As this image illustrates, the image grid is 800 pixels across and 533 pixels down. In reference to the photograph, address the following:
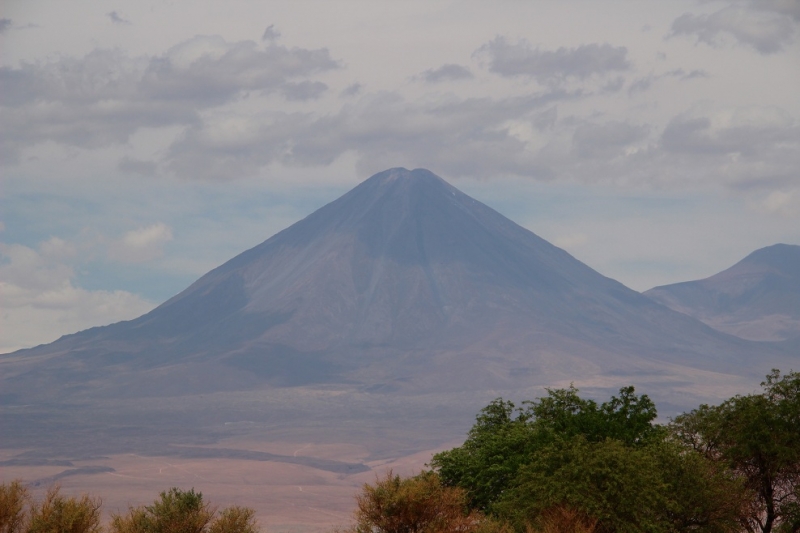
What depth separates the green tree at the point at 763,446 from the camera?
173ft

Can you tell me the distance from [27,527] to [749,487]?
33922 mm

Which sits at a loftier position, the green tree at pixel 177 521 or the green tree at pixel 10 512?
the green tree at pixel 10 512

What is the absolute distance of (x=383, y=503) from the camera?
45.2 m

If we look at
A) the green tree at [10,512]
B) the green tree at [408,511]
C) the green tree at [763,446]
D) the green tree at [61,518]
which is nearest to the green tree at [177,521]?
the green tree at [61,518]

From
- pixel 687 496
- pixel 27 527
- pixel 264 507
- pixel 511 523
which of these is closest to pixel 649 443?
pixel 687 496

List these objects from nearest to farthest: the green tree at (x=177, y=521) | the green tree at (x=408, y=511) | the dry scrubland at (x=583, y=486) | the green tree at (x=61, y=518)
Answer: the green tree at (x=61, y=518)
the green tree at (x=177, y=521)
the dry scrubland at (x=583, y=486)
the green tree at (x=408, y=511)

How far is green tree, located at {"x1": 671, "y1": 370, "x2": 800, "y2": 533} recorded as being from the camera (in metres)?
52.8

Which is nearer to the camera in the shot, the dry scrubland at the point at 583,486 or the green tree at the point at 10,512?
the green tree at the point at 10,512

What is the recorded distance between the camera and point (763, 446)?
53406mm

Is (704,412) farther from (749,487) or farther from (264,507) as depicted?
(264,507)

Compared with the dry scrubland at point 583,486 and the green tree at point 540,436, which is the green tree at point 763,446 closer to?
the dry scrubland at point 583,486

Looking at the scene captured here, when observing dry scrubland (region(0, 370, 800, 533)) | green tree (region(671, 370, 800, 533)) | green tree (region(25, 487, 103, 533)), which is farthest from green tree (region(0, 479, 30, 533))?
green tree (region(671, 370, 800, 533))

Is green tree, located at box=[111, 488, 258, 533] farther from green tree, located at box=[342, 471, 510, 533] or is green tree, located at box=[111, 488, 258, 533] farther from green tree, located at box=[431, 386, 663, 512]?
green tree, located at box=[431, 386, 663, 512]

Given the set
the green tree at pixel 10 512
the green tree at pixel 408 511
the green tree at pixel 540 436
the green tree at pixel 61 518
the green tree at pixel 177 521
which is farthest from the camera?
the green tree at pixel 540 436
